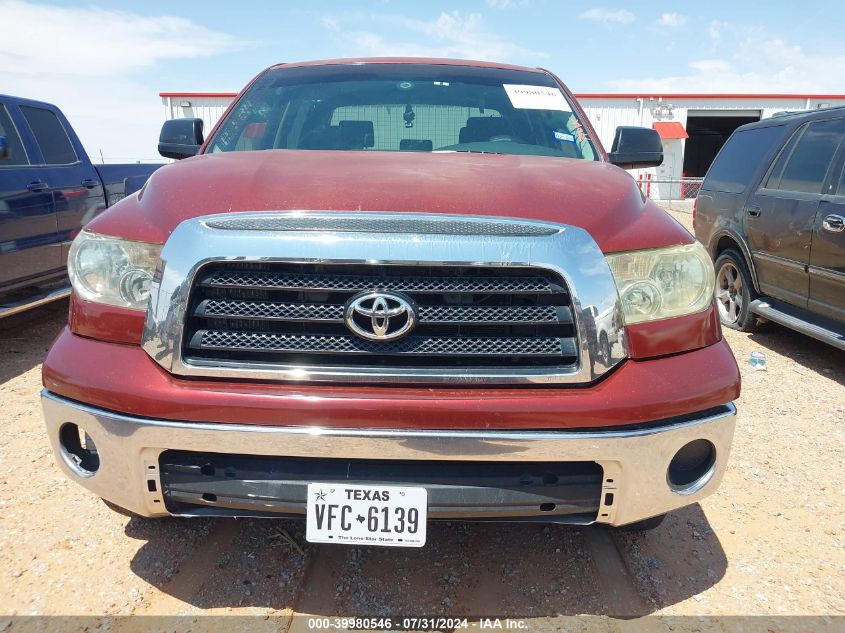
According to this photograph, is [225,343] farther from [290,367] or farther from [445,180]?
[445,180]

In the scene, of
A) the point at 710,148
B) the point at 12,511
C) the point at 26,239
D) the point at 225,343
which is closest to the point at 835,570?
the point at 225,343

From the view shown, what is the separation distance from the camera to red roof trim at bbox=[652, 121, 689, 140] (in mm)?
27234

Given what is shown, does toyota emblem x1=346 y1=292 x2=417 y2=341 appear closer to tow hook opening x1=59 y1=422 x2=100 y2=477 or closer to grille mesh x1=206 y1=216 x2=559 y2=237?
grille mesh x1=206 y1=216 x2=559 y2=237

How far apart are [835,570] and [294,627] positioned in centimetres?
203

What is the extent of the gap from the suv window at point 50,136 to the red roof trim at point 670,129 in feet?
85.0

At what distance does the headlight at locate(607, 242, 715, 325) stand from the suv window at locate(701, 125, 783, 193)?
13.9 ft

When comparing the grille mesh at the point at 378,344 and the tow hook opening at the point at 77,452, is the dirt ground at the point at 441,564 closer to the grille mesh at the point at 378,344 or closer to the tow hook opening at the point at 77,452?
the tow hook opening at the point at 77,452

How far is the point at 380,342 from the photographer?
5.91ft

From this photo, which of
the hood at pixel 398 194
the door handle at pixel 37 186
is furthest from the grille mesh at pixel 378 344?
the door handle at pixel 37 186

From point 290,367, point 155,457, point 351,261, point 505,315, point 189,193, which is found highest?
point 189,193

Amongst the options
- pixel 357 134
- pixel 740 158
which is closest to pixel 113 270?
pixel 357 134

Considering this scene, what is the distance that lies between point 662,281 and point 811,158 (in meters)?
3.85

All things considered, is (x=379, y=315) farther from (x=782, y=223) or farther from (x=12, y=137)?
(x=12, y=137)

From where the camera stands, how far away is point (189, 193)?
6.60 ft
